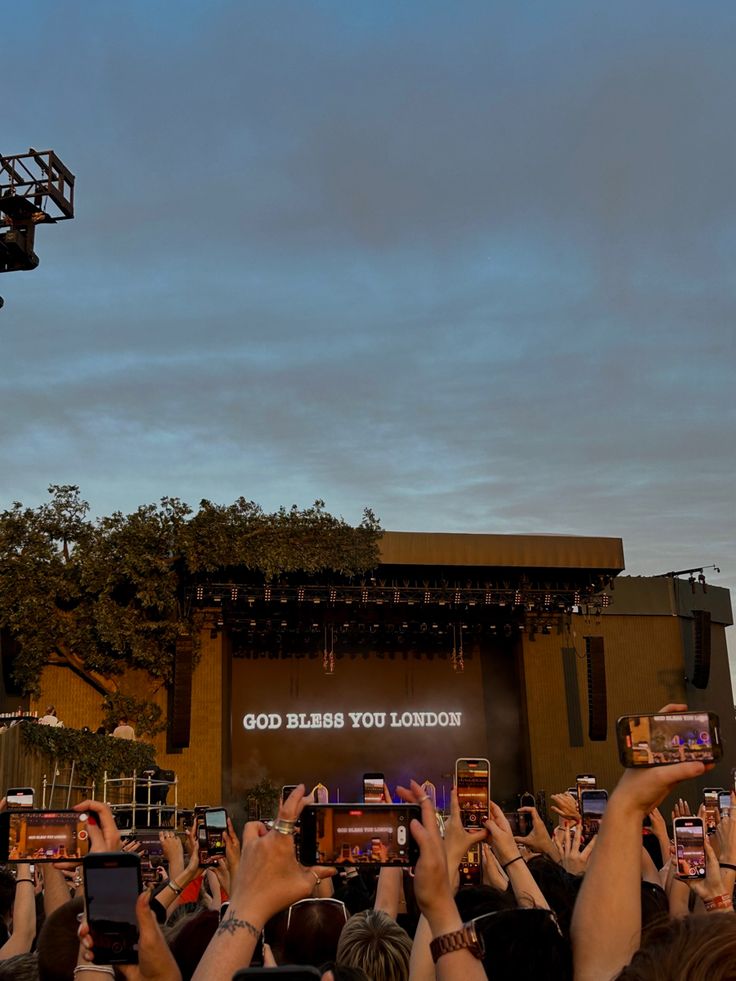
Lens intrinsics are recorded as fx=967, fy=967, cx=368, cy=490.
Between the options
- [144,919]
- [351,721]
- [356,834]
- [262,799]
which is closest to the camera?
[144,919]

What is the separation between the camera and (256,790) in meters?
20.3

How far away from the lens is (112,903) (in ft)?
5.75

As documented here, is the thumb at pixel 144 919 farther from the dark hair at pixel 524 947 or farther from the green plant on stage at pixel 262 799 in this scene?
the green plant on stage at pixel 262 799

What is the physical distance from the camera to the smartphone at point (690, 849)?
2.73m

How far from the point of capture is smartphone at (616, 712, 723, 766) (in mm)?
1601

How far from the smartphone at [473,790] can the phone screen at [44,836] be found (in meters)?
1.07

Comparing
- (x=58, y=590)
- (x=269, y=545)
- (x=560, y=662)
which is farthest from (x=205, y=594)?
(x=560, y=662)

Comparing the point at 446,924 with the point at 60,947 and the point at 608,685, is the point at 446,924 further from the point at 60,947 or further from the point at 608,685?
the point at 608,685

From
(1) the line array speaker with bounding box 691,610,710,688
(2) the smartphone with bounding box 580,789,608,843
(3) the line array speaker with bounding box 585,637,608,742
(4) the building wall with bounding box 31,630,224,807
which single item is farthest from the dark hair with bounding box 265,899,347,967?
(1) the line array speaker with bounding box 691,610,710,688

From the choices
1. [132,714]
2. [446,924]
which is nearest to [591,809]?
[446,924]

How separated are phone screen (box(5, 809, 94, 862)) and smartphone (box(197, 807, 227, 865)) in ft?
1.96

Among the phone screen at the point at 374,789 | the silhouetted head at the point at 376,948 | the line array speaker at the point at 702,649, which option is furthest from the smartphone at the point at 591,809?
the line array speaker at the point at 702,649

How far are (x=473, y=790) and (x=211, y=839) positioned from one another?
919 millimetres

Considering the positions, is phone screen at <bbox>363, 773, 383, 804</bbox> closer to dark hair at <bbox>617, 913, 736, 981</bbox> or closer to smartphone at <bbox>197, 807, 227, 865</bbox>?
smartphone at <bbox>197, 807, 227, 865</bbox>
